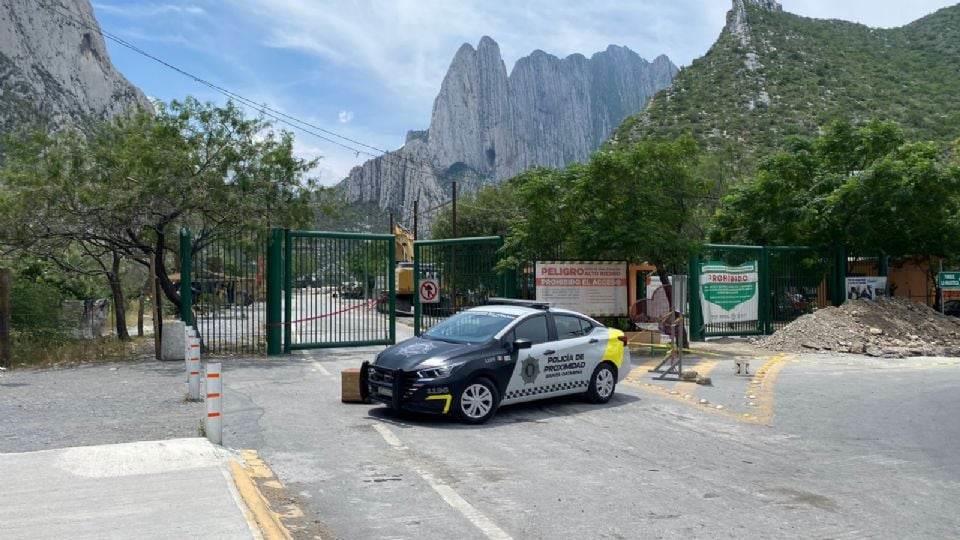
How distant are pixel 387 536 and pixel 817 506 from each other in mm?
3588

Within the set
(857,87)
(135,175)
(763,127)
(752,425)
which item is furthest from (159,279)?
(857,87)

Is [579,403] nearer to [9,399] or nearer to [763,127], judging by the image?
[9,399]

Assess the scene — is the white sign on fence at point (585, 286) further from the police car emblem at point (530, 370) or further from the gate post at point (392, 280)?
the police car emblem at point (530, 370)

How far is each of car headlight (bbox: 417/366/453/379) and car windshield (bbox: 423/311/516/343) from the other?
0.86 m

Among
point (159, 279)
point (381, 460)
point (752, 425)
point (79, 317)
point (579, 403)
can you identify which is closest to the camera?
point (381, 460)

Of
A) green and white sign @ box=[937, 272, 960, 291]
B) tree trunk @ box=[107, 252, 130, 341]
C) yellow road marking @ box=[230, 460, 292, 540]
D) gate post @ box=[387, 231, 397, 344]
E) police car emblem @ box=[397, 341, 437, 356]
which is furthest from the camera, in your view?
green and white sign @ box=[937, 272, 960, 291]

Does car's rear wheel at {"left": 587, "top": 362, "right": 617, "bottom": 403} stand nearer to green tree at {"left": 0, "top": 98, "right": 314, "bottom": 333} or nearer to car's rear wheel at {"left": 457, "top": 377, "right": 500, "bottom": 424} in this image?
car's rear wheel at {"left": 457, "top": 377, "right": 500, "bottom": 424}

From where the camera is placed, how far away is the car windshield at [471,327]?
10.6m

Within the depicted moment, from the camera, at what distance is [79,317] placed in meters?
20.8

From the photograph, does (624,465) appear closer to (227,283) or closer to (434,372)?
(434,372)

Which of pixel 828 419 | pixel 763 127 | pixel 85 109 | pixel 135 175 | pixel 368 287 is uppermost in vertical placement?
pixel 85 109

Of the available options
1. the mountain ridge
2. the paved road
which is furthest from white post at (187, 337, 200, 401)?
the mountain ridge

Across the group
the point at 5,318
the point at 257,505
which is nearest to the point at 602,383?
the point at 257,505

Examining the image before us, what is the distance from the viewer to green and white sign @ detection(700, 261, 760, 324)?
21.6 meters
